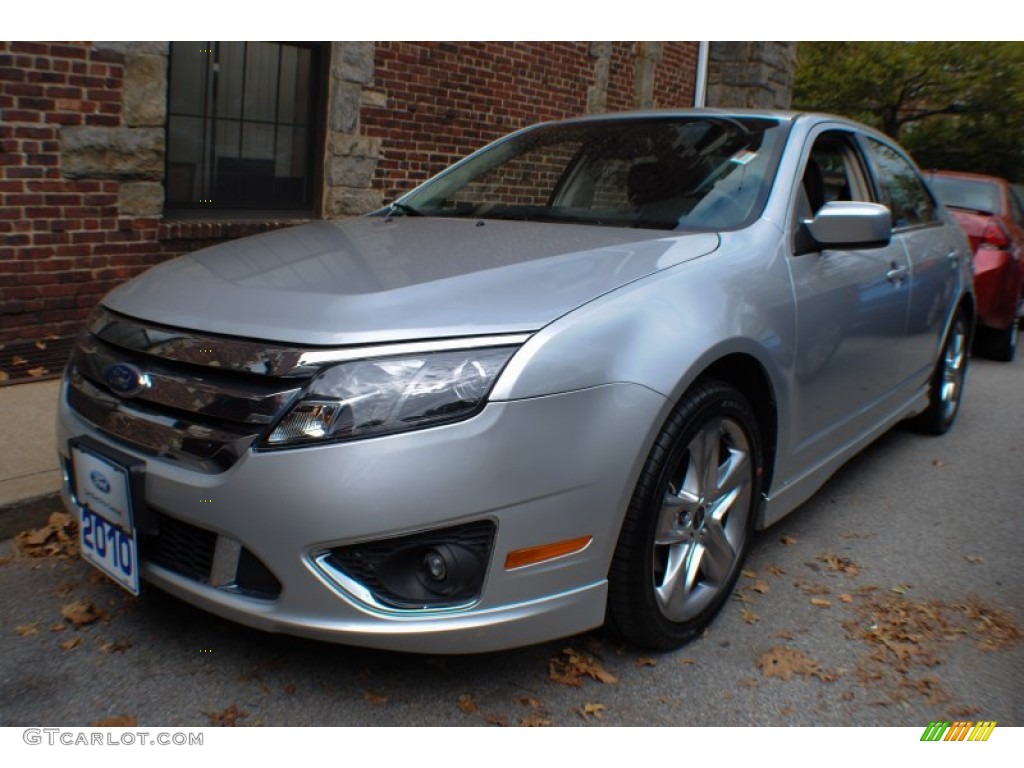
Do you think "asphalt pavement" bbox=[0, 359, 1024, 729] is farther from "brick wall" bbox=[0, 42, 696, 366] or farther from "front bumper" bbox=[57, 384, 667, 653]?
"brick wall" bbox=[0, 42, 696, 366]

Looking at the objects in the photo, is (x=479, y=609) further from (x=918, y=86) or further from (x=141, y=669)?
(x=918, y=86)

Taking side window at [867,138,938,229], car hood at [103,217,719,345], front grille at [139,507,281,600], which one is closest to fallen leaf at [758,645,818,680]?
car hood at [103,217,719,345]

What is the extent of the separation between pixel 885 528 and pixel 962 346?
2.13 m

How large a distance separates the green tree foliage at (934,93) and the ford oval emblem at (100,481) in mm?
20673

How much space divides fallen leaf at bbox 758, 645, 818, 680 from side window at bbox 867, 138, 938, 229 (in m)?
2.30

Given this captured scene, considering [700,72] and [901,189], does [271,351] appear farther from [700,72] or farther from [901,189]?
[700,72]

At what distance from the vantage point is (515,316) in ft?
8.09

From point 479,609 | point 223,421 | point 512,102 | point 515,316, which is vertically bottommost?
point 479,609

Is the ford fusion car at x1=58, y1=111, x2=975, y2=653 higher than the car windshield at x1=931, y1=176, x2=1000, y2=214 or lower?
lower

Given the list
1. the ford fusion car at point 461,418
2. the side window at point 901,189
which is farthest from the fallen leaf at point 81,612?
the side window at point 901,189

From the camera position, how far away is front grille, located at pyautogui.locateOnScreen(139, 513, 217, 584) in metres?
2.50

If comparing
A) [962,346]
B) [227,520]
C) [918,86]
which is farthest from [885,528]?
[918,86]

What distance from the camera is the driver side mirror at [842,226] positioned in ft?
11.3

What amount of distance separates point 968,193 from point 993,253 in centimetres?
104
